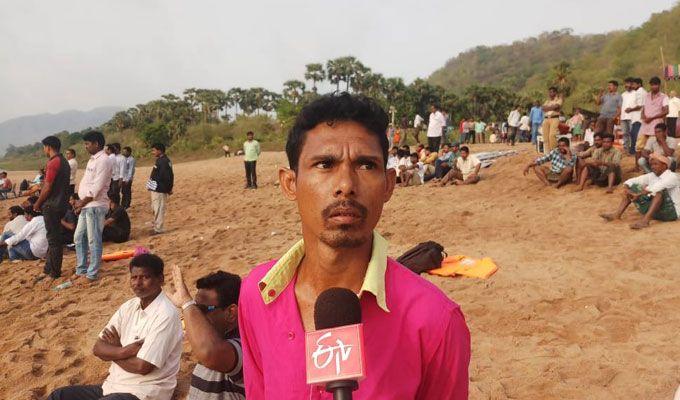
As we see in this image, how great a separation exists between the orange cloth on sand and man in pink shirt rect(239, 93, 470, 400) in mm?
4811

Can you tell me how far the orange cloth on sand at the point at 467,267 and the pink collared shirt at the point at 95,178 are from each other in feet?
14.8

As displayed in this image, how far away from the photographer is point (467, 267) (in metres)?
6.35

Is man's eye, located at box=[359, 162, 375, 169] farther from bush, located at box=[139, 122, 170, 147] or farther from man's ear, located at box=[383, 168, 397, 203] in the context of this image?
bush, located at box=[139, 122, 170, 147]

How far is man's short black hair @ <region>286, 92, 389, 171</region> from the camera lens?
4.93 feet

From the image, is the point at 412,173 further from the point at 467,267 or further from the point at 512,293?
the point at 512,293

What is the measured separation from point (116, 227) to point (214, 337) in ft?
25.5

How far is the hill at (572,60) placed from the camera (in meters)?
46.0

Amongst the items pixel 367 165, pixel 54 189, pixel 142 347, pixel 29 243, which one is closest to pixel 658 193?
pixel 142 347

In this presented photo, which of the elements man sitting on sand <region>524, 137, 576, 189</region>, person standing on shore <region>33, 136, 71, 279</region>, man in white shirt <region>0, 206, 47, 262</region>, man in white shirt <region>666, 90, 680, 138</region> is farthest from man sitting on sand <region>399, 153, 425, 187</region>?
person standing on shore <region>33, 136, 71, 279</region>

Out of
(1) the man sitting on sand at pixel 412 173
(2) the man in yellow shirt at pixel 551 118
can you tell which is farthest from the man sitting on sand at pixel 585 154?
(1) the man sitting on sand at pixel 412 173

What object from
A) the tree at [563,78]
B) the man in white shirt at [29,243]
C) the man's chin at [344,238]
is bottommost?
the man in white shirt at [29,243]

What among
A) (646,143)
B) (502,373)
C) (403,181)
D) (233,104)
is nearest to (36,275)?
(502,373)

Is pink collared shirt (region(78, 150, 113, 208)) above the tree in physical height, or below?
below

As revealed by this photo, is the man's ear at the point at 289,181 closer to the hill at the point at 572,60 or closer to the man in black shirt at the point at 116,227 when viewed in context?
the man in black shirt at the point at 116,227
